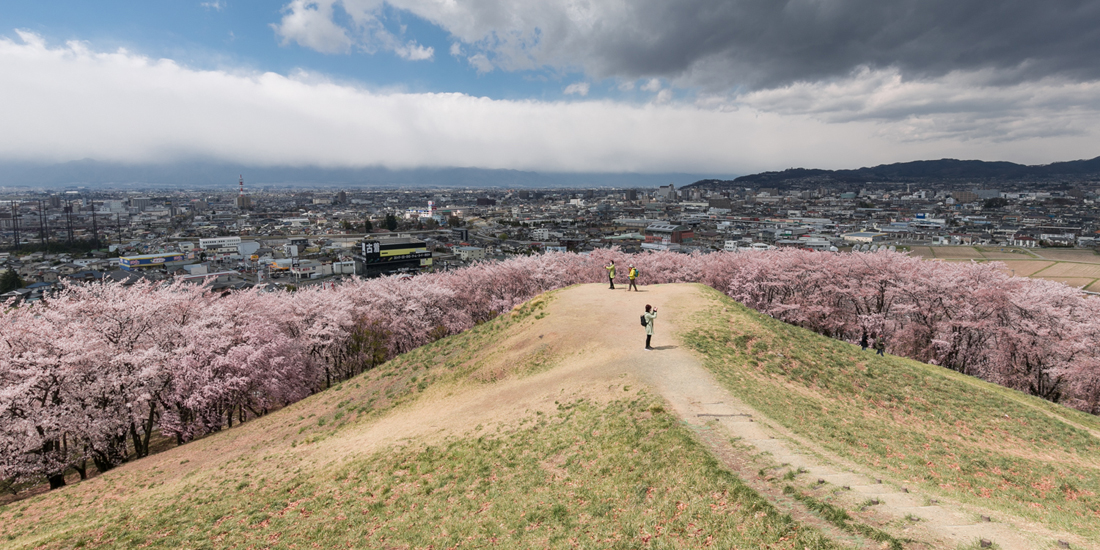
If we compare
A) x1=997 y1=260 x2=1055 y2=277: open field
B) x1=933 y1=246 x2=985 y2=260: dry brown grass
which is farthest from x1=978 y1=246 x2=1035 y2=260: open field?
x1=997 y1=260 x2=1055 y2=277: open field

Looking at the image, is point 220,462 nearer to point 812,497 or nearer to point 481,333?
point 481,333

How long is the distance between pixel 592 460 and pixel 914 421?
12.4 meters

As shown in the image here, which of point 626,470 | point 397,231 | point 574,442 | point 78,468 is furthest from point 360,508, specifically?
point 397,231

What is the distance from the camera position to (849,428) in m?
14.5

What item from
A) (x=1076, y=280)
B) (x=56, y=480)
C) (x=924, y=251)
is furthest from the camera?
(x=924, y=251)

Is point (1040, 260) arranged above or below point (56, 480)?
above

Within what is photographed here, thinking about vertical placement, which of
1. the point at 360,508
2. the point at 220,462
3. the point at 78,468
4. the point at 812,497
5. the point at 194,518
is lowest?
the point at 78,468

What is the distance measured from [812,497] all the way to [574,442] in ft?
Result: 19.6

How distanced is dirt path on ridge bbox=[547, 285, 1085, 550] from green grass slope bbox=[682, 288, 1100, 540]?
3.14ft

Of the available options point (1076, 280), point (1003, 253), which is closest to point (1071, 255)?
point (1003, 253)

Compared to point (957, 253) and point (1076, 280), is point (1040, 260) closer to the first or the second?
point (957, 253)

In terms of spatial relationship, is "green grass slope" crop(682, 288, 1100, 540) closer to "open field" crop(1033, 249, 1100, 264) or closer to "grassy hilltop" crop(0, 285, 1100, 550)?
"grassy hilltop" crop(0, 285, 1100, 550)

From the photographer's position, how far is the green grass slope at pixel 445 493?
31.1ft

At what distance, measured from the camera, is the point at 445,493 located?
1209cm
